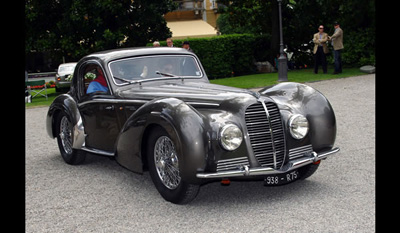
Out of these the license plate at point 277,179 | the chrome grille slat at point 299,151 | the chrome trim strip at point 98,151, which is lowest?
the license plate at point 277,179

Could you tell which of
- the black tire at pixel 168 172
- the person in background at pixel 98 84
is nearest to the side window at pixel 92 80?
the person in background at pixel 98 84

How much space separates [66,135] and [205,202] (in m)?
3.25

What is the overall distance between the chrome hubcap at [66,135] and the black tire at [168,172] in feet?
8.19

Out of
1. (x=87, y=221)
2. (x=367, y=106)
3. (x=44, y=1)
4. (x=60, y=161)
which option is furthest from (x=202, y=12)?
(x=87, y=221)

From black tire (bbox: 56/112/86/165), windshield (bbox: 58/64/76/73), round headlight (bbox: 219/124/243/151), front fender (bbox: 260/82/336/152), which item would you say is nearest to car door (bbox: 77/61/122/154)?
black tire (bbox: 56/112/86/165)

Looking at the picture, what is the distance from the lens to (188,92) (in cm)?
559

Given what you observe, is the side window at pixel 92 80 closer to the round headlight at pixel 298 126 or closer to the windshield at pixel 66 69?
the round headlight at pixel 298 126

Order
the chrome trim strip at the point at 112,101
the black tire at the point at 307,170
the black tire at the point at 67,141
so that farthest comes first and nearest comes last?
the black tire at the point at 67,141, the chrome trim strip at the point at 112,101, the black tire at the point at 307,170

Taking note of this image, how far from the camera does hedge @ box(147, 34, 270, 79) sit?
74.7 feet

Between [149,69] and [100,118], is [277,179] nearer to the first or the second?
[149,69]

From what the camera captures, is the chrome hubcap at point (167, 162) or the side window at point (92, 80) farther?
the side window at point (92, 80)

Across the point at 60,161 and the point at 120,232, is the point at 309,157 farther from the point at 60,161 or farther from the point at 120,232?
the point at 60,161

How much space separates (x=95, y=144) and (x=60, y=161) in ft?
4.42

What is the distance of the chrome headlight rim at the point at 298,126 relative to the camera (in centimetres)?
506
